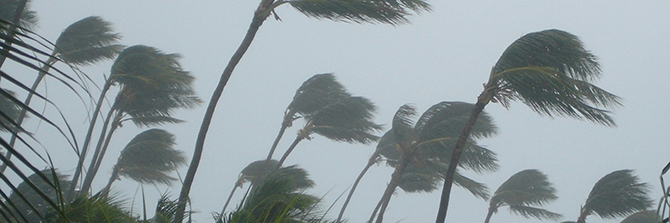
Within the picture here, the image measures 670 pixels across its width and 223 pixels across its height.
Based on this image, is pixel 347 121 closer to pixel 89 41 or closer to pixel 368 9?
pixel 89 41

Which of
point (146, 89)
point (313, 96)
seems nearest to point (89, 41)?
point (146, 89)

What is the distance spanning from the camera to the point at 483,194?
746 inches

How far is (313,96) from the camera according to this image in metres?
26.5

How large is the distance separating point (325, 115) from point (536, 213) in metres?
9.82

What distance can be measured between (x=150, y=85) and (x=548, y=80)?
40.6ft

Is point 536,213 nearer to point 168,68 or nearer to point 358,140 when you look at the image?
point 358,140

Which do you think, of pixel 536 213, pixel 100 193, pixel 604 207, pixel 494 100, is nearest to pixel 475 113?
pixel 494 100

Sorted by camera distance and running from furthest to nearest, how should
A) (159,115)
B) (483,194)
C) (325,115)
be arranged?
1. (325,115)
2. (159,115)
3. (483,194)

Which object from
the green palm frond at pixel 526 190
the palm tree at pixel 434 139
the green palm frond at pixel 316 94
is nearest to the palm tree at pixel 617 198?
the palm tree at pixel 434 139

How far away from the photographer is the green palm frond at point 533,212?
90.4ft

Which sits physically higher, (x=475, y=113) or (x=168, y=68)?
(x=168, y=68)

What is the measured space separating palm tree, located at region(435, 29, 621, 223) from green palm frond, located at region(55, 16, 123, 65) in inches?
493

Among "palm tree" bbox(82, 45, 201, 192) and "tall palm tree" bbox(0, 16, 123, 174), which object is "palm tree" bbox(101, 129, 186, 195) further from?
"tall palm tree" bbox(0, 16, 123, 174)

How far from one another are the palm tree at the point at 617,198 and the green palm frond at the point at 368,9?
36.7ft
